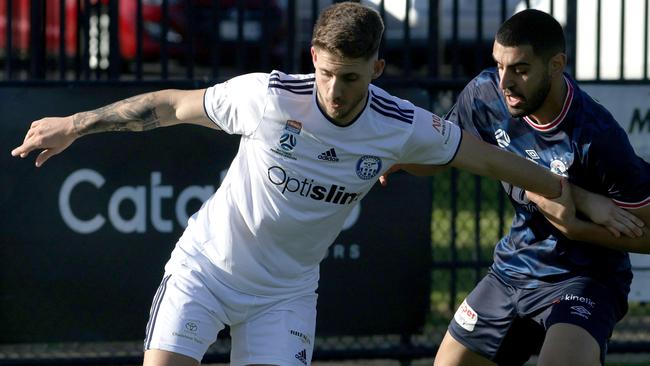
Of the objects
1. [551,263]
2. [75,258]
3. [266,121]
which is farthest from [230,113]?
[75,258]

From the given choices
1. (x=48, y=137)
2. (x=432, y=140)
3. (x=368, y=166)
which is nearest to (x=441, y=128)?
(x=432, y=140)

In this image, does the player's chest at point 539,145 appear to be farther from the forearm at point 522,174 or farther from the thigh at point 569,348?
the thigh at point 569,348

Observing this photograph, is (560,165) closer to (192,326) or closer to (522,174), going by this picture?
(522,174)

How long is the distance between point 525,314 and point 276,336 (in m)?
1.18

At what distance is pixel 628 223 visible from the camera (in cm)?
521

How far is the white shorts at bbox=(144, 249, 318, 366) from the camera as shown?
5.11m

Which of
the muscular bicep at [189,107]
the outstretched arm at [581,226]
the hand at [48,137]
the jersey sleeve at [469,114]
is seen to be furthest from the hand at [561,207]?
the hand at [48,137]

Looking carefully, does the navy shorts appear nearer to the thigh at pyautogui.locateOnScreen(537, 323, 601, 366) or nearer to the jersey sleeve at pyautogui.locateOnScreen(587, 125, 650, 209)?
the thigh at pyautogui.locateOnScreen(537, 323, 601, 366)

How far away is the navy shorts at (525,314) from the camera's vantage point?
534cm

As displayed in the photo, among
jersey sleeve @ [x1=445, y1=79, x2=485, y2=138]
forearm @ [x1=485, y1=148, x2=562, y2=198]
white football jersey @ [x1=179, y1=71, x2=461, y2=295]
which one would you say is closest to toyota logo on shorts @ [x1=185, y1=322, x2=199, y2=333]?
white football jersey @ [x1=179, y1=71, x2=461, y2=295]

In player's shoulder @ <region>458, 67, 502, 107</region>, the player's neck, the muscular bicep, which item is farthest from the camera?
player's shoulder @ <region>458, 67, 502, 107</region>

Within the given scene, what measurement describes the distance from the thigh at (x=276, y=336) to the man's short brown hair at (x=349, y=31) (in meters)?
1.11

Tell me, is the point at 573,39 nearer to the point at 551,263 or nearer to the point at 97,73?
the point at 551,263

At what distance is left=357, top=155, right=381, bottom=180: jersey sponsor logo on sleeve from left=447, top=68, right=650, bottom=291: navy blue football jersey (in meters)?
0.69
